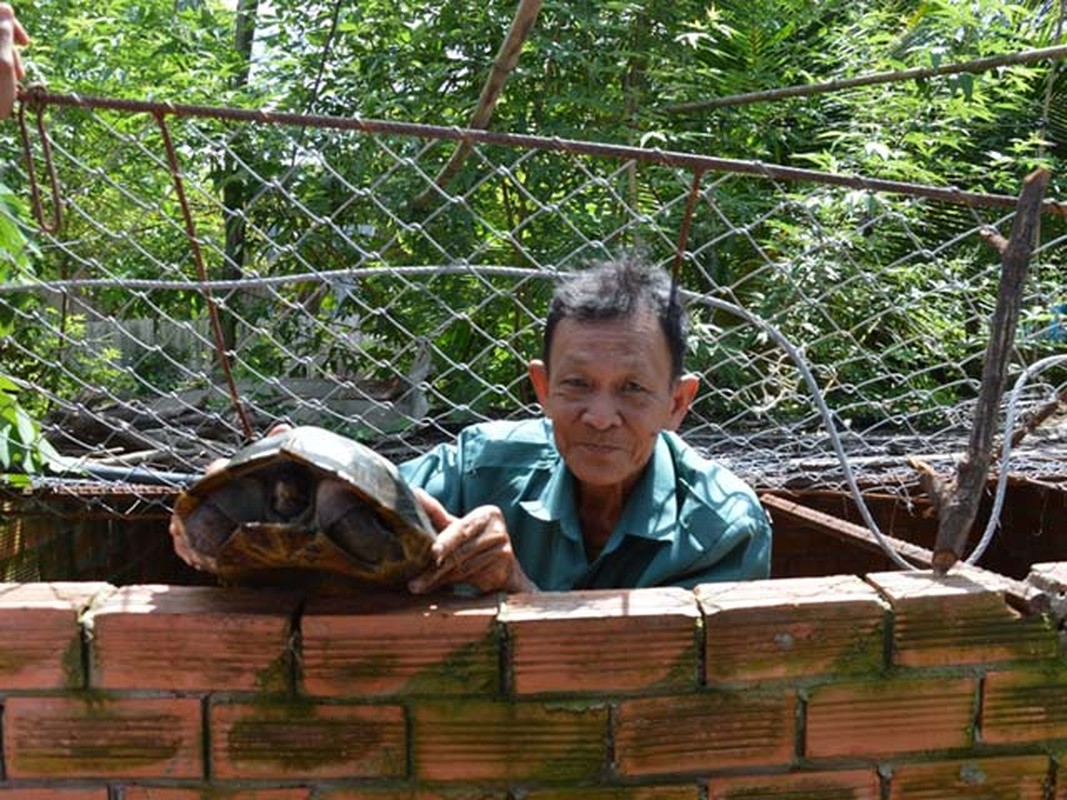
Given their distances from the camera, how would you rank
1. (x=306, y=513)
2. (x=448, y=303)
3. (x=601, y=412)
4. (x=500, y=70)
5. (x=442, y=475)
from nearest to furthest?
(x=306, y=513) < (x=601, y=412) < (x=442, y=475) < (x=500, y=70) < (x=448, y=303)

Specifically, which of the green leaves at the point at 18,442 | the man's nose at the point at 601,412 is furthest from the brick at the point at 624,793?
the green leaves at the point at 18,442

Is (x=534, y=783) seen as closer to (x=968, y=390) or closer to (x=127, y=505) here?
(x=127, y=505)

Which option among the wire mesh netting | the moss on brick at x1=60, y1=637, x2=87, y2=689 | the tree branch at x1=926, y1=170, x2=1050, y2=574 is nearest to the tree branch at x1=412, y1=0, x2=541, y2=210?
the wire mesh netting

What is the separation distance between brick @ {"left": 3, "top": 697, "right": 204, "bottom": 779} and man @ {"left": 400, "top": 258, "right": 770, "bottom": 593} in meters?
0.62

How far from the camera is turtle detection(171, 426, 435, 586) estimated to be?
1.33 meters

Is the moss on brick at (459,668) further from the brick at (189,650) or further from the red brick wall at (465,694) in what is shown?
the brick at (189,650)

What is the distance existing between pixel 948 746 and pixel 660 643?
43cm

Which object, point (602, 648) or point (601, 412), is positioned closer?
point (602, 648)

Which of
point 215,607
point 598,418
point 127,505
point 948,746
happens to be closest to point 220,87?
point 127,505

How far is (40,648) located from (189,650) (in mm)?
194

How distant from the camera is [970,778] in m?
1.50

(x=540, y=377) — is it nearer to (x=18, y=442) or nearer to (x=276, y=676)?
(x=276, y=676)

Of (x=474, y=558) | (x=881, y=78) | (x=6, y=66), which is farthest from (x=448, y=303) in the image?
(x=474, y=558)

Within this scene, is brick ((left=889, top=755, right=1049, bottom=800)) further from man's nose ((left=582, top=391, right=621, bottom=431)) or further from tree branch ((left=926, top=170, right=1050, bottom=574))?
man's nose ((left=582, top=391, right=621, bottom=431))
